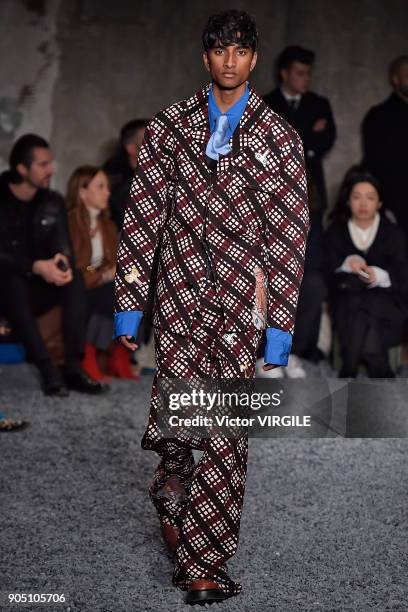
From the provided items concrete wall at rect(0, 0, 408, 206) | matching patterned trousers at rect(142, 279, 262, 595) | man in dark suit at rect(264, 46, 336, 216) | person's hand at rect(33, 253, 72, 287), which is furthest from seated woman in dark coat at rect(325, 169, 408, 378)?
matching patterned trousers at rect(142, 279, 262, 595)

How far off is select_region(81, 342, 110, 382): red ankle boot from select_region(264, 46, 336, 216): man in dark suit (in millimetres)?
1508

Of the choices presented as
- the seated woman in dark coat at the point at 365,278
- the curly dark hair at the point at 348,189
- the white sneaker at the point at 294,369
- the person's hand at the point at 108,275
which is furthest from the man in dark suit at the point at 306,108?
the person's hand at the point at 108,275

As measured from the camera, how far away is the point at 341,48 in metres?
6.09

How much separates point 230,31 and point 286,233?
0.48 meters

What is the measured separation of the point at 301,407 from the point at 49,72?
2.64m

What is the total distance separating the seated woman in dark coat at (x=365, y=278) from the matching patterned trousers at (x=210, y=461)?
2703mm

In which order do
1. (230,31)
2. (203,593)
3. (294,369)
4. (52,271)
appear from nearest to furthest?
1. (230,31)
2. (203,593)
3. (52,271)
4. (294,369)

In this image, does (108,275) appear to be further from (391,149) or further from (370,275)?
(391,149)

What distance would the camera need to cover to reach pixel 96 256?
204 inches

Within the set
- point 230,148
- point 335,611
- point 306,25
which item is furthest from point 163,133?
point 306,25

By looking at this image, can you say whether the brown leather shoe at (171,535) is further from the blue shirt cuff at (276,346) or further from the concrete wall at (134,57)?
the concrete wall at (134,57)

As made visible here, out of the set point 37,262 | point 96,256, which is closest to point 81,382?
point 37,262

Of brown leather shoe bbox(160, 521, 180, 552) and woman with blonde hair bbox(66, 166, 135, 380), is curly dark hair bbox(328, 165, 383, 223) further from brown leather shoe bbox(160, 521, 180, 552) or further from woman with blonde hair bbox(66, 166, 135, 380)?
brown leather shoe bbox(160, 521, 180, 552)

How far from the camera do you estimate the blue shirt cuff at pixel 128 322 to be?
2.51 meters
